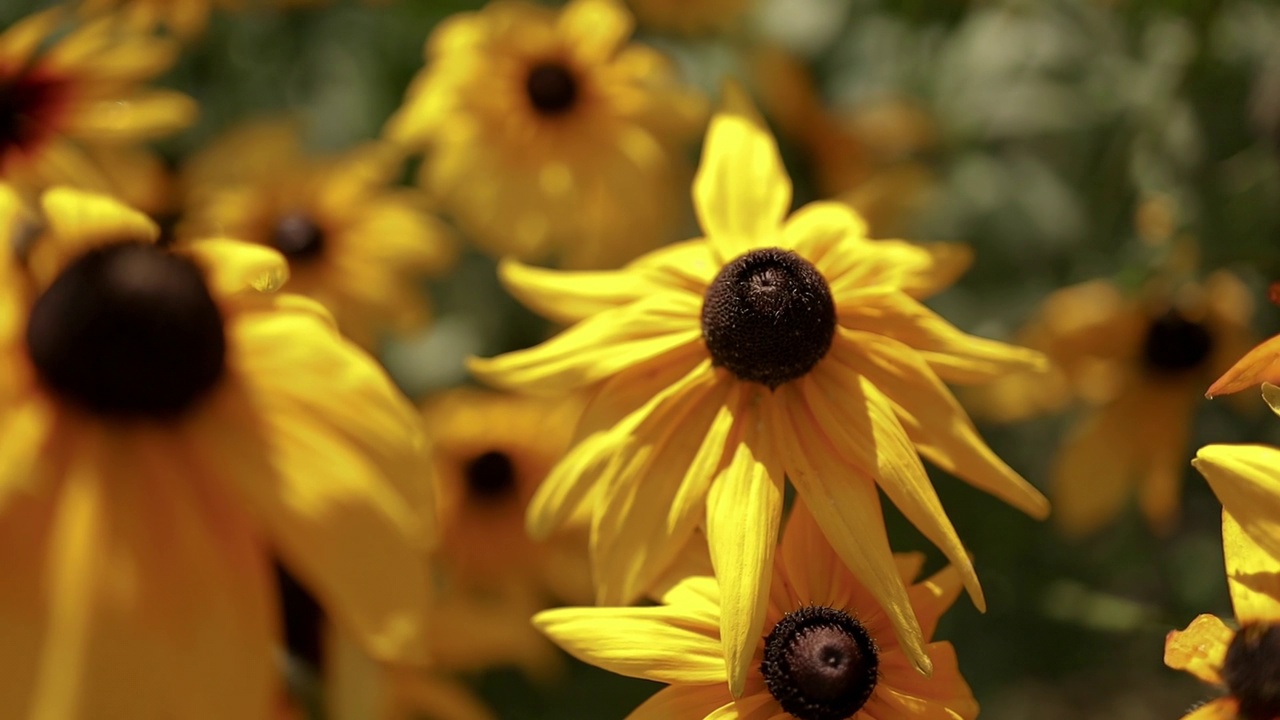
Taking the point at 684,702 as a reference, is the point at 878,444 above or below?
above

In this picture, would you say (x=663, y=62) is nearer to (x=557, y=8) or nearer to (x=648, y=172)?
(x=648, y=172)

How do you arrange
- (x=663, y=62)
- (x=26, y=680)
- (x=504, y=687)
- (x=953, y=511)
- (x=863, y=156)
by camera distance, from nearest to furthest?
(x=26, y=680) → (x=953, y=511) → (x=504, y=687) → (x=663, y=62) → (x=863, y=156)

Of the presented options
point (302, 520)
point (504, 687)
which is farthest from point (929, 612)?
point (504, 687)

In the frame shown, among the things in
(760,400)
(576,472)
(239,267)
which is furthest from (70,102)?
(760,400)

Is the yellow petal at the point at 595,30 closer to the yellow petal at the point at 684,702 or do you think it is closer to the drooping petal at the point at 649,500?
the drooping petal at the point at 649,500

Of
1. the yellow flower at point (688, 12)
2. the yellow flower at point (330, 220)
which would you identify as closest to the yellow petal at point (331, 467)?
the yellow flower at point (330, 220)

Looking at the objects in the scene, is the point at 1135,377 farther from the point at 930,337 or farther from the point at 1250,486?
the point at 1250,486

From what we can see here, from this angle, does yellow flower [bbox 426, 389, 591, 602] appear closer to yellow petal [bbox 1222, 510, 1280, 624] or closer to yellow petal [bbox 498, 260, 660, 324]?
yellow petal [bbox 498, 260, 660, 324]
